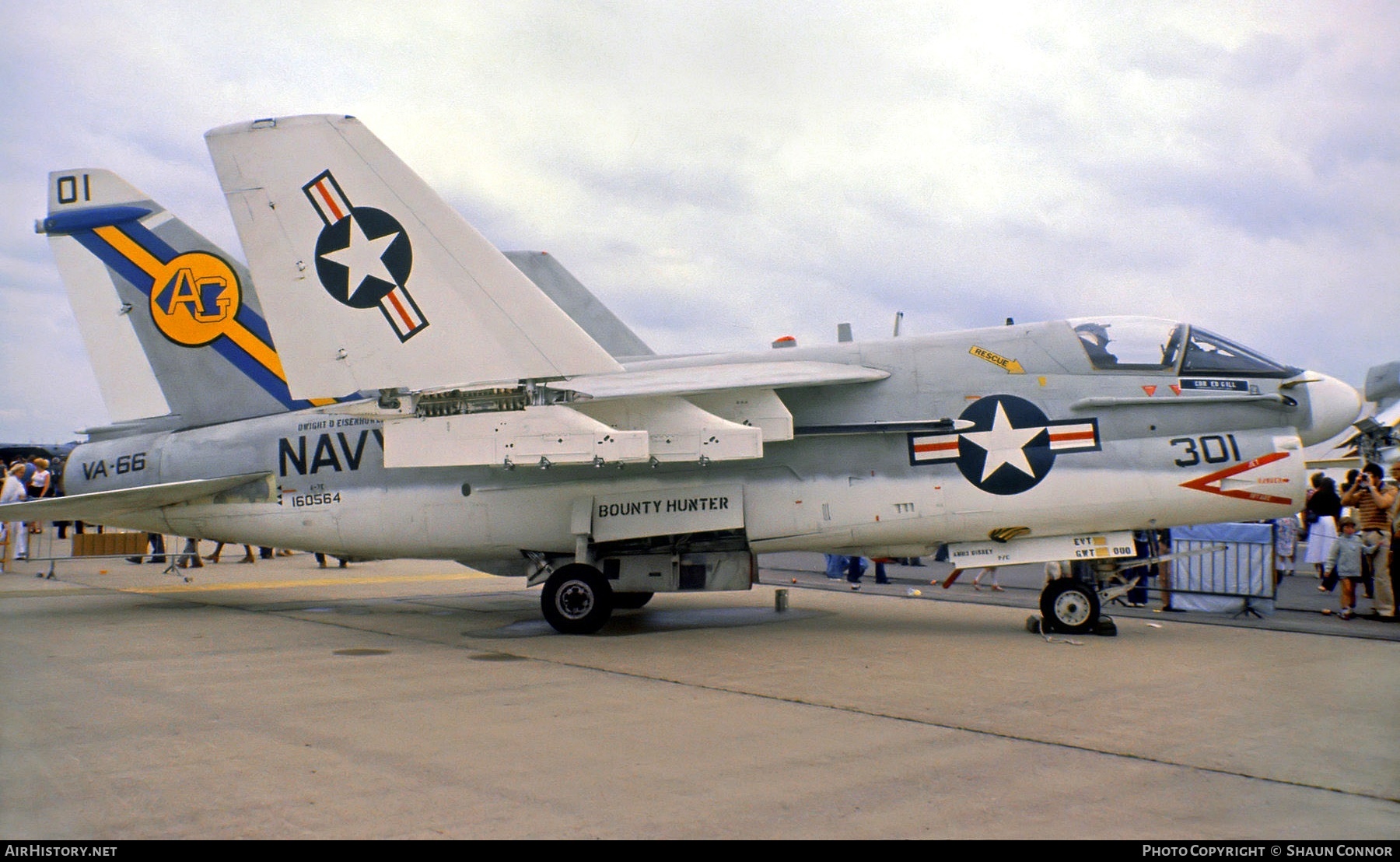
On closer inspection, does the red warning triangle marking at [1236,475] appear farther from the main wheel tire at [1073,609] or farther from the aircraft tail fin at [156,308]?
the aircraft tail fin at [156,308]

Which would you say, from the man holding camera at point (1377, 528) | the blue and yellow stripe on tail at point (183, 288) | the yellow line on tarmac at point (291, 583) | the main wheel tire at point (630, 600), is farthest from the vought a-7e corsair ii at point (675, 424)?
the yellow line on tarmac at point (291, 583)

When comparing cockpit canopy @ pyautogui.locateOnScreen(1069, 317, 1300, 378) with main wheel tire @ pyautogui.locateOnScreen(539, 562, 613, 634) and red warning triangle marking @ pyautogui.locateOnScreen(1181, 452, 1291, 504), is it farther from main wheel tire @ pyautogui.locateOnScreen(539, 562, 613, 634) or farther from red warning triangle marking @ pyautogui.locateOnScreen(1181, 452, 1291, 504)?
main wheel tire @ pyautogui.locateOnScreen(539, 562, 613, 634)

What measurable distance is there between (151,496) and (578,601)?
18.1 ft

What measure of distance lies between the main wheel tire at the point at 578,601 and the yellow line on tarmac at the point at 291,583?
5.53 meters

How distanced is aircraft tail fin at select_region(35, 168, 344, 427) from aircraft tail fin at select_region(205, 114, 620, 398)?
8.66 ft

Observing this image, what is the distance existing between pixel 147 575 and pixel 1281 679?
17968 millimetres

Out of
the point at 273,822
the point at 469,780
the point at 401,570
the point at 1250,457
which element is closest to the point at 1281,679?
the point at 1250,457

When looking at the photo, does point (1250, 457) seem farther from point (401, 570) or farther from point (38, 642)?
point (401, 570)

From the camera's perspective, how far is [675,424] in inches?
376

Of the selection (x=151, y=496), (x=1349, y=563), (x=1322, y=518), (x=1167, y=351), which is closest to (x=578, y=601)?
(x=151, y=496)

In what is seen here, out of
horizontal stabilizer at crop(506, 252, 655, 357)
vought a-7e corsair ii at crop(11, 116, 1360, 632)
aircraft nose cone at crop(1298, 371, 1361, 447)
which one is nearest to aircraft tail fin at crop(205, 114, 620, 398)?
vought a-7e corsair ii at crop(11, 116, 1360, 632)

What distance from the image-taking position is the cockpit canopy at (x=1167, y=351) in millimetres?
9805

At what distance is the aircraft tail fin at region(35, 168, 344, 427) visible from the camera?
1216 centimetres

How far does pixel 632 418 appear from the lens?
381 inches
